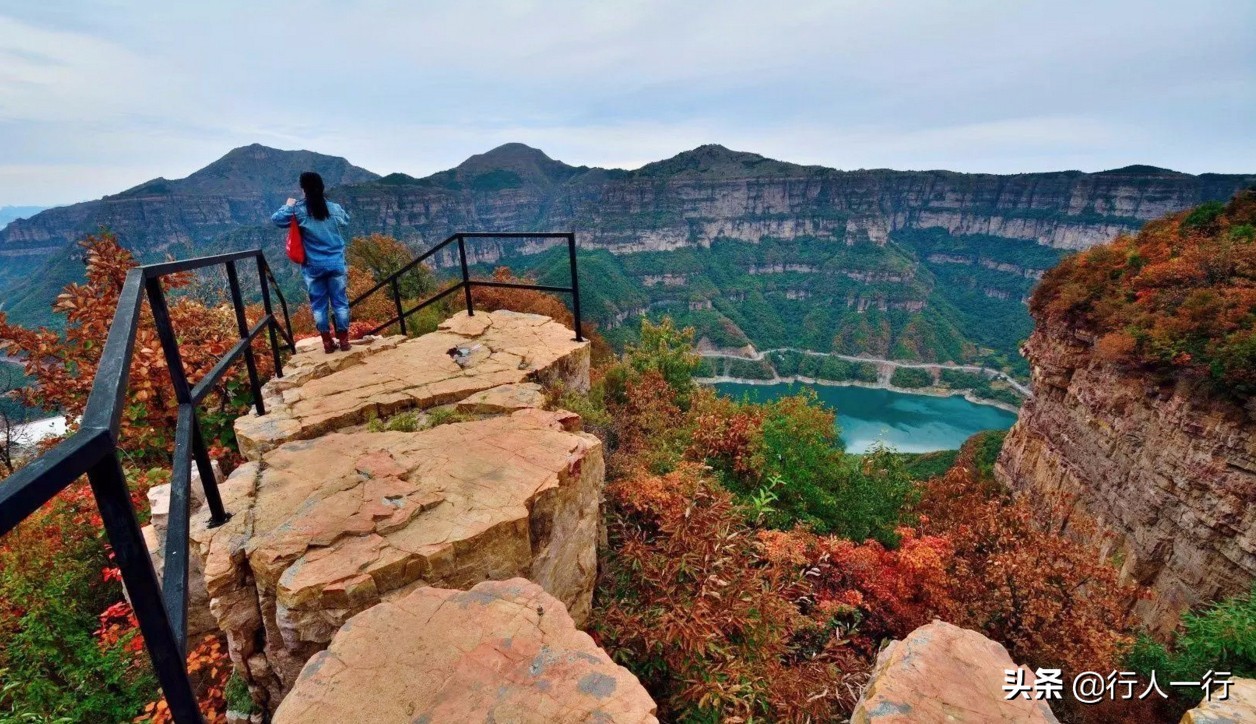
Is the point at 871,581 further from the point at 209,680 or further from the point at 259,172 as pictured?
the point at 259,172

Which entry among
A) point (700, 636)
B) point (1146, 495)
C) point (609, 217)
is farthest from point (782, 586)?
point (609, 217)

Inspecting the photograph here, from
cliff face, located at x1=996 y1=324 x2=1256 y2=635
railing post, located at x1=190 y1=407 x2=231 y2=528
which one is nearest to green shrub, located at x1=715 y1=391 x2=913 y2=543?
cliff face, located at x1=996 y1=324 x2=1256 y2=635

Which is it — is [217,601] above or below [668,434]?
above

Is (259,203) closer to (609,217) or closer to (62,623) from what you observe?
(609,217)

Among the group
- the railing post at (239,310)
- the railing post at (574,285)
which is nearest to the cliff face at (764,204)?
the railing post at (574,285)

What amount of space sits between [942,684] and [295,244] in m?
5.94

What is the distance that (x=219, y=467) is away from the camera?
15.3 feet

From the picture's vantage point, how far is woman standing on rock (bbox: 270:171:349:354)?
4.85m

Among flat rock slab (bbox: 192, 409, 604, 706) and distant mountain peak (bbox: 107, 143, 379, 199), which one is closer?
flat rock slab (bbox: 192, 409, 604, 706)

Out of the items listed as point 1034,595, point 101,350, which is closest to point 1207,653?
point 1034,595

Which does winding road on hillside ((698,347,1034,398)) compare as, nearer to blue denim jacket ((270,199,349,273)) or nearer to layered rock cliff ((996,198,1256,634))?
layered rock cliff ((996,198,1256,634))

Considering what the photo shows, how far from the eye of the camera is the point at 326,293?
17.7 ft

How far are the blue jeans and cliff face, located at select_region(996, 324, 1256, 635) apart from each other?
10.9 m

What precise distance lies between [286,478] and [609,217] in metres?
114
